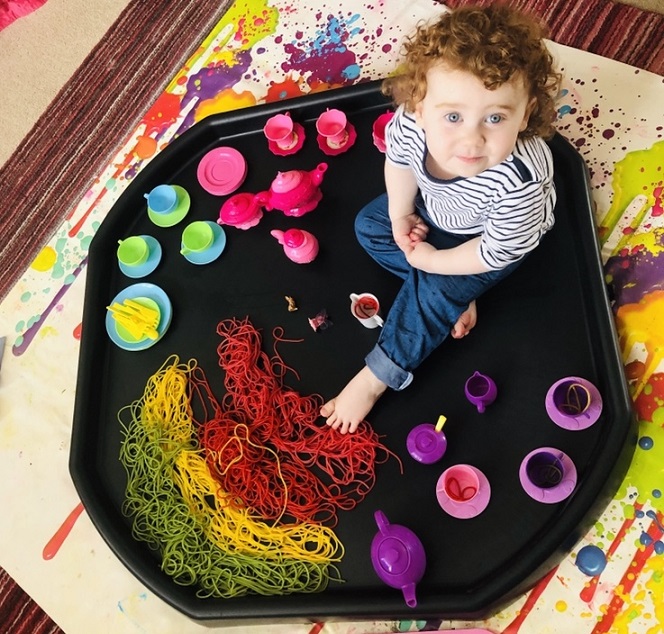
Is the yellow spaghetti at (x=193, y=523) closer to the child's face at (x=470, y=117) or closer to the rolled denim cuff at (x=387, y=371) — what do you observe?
the rolled denim cuff at (x=387, y=371)

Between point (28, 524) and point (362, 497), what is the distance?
598 mm

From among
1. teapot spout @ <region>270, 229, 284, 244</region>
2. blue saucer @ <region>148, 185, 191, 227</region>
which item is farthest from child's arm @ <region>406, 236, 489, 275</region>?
blue saucer @ <region>148, 185, 191, 227</region>

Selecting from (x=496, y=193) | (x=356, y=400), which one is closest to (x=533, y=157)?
(x=496, y=193)

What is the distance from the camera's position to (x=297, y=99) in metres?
1.25

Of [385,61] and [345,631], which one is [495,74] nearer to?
[385,61]

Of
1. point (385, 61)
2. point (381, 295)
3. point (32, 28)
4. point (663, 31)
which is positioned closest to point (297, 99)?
point (385, 61)

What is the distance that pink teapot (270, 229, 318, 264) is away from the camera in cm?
113

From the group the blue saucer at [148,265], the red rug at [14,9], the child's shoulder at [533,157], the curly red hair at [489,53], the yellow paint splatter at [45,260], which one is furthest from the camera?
the red rug at [14,9]

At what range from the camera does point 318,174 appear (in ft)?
3.88

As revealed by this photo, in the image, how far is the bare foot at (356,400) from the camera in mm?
1022

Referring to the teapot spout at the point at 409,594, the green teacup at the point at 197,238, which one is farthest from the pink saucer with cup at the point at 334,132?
the teapot spout at the point at 409,594

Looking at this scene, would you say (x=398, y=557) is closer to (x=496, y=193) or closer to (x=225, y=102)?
(x=496, y=193)

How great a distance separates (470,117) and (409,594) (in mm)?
620

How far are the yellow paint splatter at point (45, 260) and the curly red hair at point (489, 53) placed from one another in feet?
2.89
